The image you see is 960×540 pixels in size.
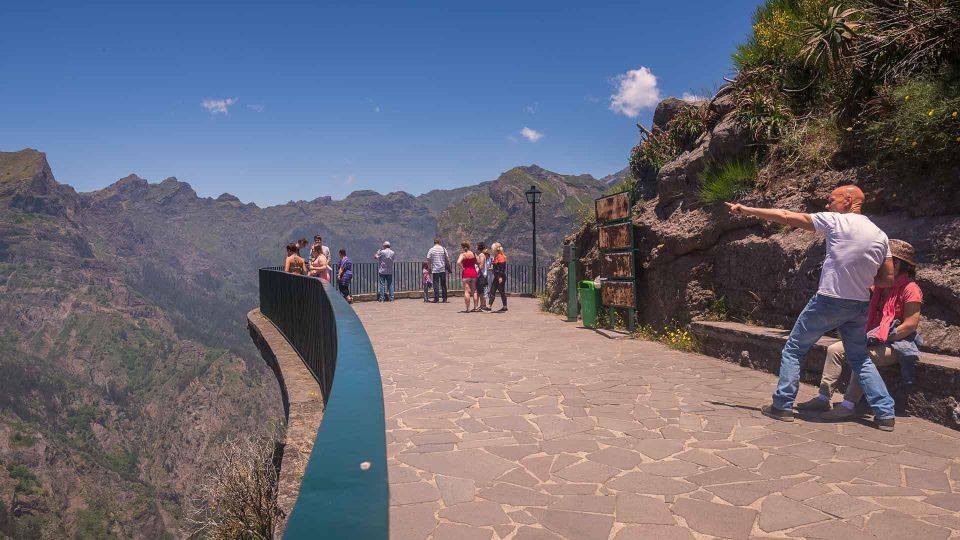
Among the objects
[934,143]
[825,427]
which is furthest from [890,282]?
[934,143]

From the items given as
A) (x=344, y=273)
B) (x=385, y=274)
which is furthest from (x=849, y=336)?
(x=385, y=274)

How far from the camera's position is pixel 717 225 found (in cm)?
853

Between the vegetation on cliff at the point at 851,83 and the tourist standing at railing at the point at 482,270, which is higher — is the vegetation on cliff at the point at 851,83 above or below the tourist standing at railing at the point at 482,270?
above

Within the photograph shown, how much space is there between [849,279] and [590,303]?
696 cm

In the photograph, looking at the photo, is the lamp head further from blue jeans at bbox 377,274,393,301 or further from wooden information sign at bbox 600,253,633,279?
wooden information sign at bbox 600,253,633,279

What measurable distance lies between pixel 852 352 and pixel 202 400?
651 feet

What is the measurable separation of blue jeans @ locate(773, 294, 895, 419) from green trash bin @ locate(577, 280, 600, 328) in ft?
21.3

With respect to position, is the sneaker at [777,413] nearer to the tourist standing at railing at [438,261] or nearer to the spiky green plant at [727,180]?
the spiky green plant at [727,180]

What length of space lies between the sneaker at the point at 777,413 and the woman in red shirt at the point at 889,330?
1.00ft

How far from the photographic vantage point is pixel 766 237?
767 cm

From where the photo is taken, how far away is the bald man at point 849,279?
14.4ft

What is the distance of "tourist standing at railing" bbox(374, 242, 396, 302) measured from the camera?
59.9ft

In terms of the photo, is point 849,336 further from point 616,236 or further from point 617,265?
point 616,236

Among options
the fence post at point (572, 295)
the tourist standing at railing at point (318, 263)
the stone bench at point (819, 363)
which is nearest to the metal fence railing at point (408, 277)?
the tourist standing at railing at point (318, 263)
